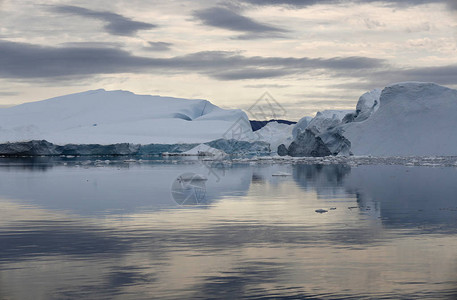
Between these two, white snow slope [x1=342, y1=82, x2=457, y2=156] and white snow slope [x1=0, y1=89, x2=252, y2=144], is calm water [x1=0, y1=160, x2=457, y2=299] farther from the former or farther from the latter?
white snow slope [x1=0, y1=89, x2=252, y2=144]

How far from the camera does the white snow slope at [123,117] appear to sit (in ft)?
288

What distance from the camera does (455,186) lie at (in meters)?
17.7

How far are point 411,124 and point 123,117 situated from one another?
61885 mm

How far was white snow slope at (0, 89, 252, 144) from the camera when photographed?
3455 inches

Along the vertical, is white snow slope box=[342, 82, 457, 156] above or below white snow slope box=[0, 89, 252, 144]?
below

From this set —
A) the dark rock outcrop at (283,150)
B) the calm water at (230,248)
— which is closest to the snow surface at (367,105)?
the dark rock outcrop at (283,150)

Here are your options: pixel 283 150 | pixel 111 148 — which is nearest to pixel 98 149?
pixel 111 148

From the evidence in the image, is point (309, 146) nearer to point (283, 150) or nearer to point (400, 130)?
point (283, 150)

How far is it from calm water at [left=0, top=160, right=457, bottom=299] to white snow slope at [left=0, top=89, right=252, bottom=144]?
212 feet

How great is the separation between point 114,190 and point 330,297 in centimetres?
1249

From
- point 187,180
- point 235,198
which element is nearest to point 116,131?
point 187,180

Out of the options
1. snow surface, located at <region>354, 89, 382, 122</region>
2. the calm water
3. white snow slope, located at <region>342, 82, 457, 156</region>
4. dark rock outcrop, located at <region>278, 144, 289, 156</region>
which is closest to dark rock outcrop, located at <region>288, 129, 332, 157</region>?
dark rock outcrop, located at <region>278, 144, 289, 156</region>

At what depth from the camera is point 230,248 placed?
7.64m

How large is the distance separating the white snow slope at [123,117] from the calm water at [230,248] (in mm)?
64511
